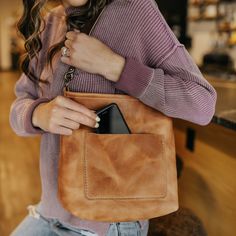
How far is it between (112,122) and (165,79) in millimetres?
129

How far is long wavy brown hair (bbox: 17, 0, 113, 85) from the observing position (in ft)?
2.62

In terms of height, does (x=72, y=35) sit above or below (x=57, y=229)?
above

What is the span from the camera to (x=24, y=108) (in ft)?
2.85

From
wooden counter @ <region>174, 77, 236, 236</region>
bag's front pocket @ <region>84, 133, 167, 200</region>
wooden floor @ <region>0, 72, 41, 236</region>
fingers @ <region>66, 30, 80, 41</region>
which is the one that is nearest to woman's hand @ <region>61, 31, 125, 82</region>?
fingers @ <region>66, 30, 80, 41</region>

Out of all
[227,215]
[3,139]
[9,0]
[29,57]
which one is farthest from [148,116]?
[9,0]

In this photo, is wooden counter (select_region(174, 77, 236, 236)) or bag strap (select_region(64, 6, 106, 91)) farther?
wooden counter (select_region(174, 77, 236, 236))

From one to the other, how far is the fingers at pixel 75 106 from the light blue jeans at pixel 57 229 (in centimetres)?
26

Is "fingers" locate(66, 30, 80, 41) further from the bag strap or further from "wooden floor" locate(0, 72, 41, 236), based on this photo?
"wooden floor" locate(0, 72, 41, 236)

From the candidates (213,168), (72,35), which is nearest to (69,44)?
(72,35)

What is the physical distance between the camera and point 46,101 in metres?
0.82

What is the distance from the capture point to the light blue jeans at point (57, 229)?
823mm

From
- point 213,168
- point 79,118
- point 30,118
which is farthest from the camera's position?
point 213,168

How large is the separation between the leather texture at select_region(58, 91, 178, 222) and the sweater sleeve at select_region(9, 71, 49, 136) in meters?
0.15

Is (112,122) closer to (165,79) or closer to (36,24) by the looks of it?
(165,79)
